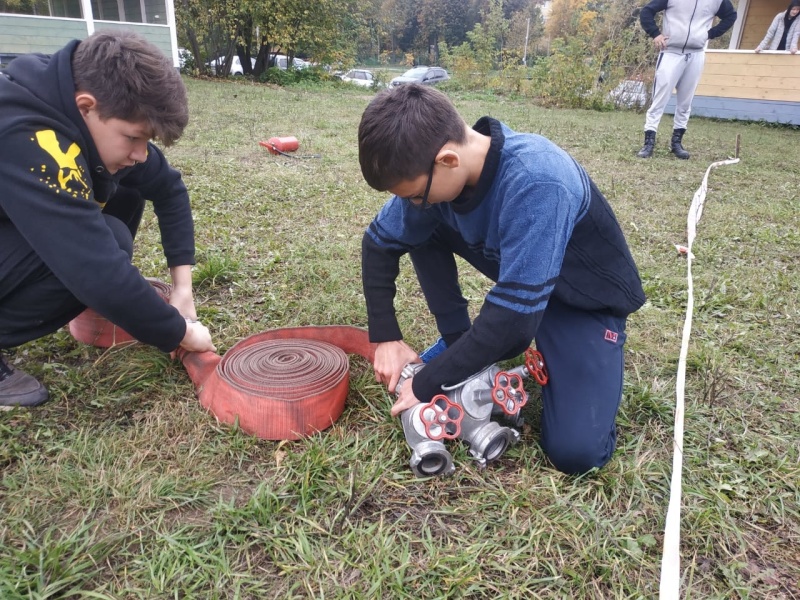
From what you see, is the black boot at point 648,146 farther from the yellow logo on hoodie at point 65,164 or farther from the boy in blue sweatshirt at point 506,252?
the yellow logo on hoodie at point 65,164

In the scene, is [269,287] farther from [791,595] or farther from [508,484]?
[791,595]

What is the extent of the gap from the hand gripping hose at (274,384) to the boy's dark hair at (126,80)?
764mm

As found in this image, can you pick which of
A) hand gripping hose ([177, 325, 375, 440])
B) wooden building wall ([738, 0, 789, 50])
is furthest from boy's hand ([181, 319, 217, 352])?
wooden building wall ([738, 0, 789, 50])

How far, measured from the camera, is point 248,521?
1.51 metres

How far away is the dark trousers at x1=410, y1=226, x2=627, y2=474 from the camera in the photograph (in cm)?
174

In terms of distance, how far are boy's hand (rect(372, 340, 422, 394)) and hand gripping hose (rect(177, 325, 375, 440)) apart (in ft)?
0.40

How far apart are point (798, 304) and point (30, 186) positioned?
3.40m

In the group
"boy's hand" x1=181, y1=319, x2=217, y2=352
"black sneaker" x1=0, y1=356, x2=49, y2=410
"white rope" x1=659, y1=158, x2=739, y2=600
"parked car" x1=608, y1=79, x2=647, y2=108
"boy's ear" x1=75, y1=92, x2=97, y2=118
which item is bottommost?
"parked car" x1=608, y1=79, x2=647, y2=108

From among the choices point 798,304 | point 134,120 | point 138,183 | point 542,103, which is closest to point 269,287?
point 138,183

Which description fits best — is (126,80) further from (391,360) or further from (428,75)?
(428,75)

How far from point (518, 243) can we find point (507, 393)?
524mm

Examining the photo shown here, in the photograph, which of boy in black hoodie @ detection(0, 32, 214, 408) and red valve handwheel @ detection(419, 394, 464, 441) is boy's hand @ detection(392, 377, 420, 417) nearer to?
red valve handwheel @ detection(419, 394, 464, 441)

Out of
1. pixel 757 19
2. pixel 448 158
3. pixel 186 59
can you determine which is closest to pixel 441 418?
pixel 448 158

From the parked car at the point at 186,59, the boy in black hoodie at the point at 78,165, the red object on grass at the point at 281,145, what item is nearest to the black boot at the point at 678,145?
the red object on grass at the point at 281,145
